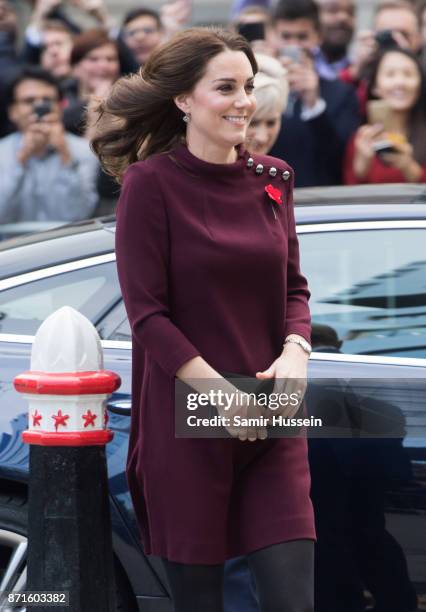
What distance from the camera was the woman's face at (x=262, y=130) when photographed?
16.5 feet

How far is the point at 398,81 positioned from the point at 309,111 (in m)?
0.47

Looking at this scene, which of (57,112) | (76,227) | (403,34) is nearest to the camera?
(76,227)

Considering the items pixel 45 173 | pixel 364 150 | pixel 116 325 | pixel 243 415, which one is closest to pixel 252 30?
pixel 45 173

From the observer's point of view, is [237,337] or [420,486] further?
[420,486]

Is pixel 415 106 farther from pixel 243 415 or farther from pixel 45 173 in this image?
pixel 243 415

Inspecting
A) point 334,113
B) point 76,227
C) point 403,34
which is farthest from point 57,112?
point 76,227

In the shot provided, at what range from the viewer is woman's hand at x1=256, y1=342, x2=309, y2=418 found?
3.00 meters

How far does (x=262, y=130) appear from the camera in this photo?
16.6 ft

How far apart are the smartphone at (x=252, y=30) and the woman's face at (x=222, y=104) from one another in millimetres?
4883

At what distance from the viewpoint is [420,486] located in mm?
3469

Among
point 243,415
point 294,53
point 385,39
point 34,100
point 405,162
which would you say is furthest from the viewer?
point 385,39

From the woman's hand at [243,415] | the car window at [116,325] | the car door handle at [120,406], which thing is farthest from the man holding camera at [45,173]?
the woman's hand at [243,415]

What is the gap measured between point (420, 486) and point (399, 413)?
0.65ft

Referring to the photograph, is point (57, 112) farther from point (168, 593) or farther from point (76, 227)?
point (168, 593)
